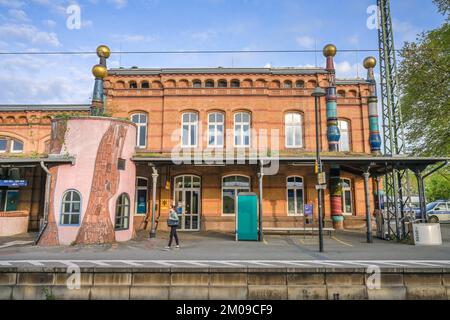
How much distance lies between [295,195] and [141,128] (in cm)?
1009

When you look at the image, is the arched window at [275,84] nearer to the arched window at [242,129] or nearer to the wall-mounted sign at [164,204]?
the arched window at [242,129]

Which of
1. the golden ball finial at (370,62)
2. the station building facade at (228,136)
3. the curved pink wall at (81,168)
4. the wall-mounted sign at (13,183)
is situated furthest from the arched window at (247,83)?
the wall-mounted sign at (13,183)

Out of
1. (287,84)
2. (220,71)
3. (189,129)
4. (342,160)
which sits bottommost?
(342,160)

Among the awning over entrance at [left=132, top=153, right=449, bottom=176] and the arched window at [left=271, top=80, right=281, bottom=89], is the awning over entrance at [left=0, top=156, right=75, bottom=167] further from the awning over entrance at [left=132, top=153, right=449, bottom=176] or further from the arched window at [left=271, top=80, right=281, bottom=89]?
the arched window at [left=271, top=80, right=281, bottom=89]

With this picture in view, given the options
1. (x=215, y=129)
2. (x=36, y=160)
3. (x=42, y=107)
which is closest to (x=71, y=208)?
(x=36, y=160)

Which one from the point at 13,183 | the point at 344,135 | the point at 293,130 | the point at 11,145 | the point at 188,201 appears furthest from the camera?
the point at 11,145

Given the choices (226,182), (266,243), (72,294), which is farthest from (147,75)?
(72,294)

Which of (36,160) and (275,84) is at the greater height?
(275,84)

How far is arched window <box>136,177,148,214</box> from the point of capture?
672 inches

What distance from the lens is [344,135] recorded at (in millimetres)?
18422

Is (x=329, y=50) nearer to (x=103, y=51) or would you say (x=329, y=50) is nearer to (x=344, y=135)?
(x=344, y=135)

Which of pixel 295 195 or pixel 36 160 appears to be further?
pixel 295 195
